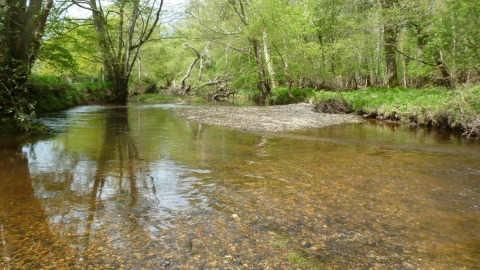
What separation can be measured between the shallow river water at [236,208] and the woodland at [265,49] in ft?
13.8

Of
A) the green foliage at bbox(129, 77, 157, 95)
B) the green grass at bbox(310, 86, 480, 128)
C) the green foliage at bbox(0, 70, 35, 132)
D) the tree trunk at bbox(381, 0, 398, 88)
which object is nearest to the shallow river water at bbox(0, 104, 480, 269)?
the green foliage at bbox(0, 70, 35, 132)

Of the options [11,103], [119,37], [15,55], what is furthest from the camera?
[119,37]

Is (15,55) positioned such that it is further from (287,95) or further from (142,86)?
(142,86)

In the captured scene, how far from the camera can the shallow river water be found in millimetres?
2867

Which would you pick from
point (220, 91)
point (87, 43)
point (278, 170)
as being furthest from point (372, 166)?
point (220, 91)

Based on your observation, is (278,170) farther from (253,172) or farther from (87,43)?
(87,43)

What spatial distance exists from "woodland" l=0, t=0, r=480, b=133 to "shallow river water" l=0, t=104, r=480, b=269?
4212 mm

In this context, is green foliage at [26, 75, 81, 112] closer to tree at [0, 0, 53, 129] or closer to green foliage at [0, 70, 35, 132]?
tree at [0, 0, 53, 129]

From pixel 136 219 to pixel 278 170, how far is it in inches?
115

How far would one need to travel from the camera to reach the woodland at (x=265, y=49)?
10.6 m

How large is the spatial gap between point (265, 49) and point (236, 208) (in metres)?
21.8

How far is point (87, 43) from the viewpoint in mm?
23484

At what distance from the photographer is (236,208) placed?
3.98 meters

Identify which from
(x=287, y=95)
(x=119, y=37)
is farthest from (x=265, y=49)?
(x=119, y=37)
